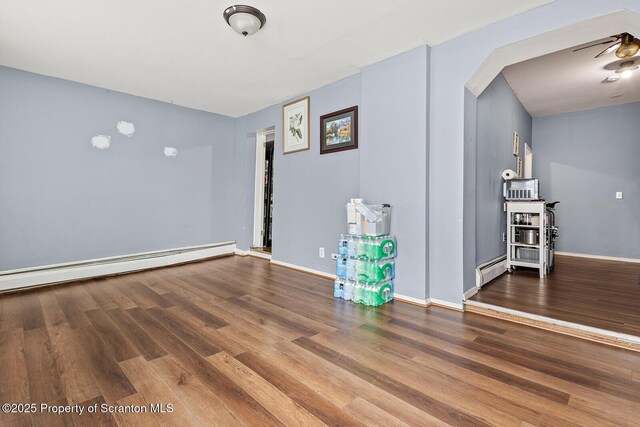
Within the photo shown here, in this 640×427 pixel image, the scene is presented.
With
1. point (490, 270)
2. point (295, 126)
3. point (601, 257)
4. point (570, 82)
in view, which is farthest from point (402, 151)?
point (601, 257)

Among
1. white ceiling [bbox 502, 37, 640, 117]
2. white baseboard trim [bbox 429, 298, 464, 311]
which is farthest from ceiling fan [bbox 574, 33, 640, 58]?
white baseboard trim [bbox 429, 298, 464, 311]

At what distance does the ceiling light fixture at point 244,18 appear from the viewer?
236cm

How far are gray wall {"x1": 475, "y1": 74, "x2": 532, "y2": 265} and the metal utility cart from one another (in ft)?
0.48

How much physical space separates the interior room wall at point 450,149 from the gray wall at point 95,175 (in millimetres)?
3862

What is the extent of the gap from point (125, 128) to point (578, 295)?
19.4ft

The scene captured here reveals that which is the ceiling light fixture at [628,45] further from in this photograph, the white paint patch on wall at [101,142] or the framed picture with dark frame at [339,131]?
the white paint patch on wall at [101,142]

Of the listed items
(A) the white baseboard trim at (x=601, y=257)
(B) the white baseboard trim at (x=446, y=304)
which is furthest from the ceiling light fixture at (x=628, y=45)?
(A) the white baseboard trim at (x=601, y=257)

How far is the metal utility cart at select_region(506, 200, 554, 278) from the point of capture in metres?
3.73

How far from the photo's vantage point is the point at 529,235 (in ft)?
13.2

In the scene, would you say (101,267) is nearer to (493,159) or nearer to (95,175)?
(95,175)

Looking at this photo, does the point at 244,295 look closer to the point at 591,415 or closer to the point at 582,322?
the point at 591,415

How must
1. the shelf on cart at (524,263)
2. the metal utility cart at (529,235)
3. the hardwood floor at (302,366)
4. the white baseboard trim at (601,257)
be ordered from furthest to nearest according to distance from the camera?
the white baseboard trim at (601,257), the shelf on cart at (524,263), the metal utility cart at (529,235), the hardwood floor at (302,366)

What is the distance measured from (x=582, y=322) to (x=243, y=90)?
4485 mm

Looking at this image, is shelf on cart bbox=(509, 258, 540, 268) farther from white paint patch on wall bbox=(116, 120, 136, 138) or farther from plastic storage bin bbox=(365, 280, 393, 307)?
white paint patch on wall bbox=(116, 120, 136, 138)
